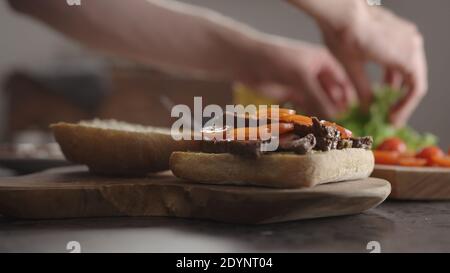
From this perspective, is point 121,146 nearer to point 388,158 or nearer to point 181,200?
point 181,200

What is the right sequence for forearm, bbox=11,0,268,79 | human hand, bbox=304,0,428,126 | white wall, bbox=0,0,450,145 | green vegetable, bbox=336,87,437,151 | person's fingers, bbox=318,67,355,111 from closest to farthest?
human hand, bbox=304,0,428,126 → forearm, bbox=11,0,268,79 → green vegetable, bbox=336,87,437,151 → person's fingers, bbox=318,67,355,111 → white wall, bbox=0,0,450,145

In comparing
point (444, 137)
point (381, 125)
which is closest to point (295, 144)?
→ point (381, 125)

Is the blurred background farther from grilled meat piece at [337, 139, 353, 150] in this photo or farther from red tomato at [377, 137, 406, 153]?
grilled meat piece at [337, 139, 353, 150]

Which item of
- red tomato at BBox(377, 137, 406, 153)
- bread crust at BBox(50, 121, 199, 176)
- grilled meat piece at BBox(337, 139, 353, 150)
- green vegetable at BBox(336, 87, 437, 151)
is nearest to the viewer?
grilled meat piece at BBox(337, 139, 353, 150)

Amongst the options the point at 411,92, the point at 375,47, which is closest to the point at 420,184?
the point at 375,47

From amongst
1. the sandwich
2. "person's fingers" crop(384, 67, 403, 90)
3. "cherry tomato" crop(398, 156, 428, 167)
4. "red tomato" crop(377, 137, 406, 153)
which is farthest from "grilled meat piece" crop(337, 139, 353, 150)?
"person's fingers" crop(384, 67, 403, 90)

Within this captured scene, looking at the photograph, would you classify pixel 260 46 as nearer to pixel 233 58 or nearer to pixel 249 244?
pixel 233 58
